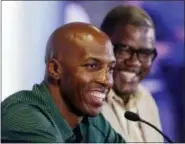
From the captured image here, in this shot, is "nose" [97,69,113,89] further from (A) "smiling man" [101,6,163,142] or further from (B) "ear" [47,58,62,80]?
(A) "smiling man" [101,6,163,142]

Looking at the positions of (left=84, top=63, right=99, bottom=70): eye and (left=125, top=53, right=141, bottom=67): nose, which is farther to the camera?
(left=125, top=53, right=141, bottom=67): nose

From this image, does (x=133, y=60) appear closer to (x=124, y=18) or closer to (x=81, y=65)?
(x=124, y=18)

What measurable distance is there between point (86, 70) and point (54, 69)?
7 cm

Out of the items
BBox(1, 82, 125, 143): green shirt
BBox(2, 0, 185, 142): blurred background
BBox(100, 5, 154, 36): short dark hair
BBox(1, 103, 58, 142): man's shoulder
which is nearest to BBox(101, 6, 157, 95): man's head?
BBox(100, 5, 154, 36): short dark hair

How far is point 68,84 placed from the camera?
0.82 meters

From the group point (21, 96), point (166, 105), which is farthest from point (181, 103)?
point (21, 96)

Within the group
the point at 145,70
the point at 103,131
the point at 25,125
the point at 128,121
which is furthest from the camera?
the point at 145,70

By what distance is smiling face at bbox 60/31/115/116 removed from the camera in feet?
2.65

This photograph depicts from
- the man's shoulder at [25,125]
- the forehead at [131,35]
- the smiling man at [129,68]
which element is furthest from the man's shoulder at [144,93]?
the man's shoulder at [25,125]

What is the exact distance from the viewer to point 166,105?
1.39 m

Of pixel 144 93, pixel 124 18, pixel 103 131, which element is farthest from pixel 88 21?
pixel 103 131

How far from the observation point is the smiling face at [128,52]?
1.21 metres

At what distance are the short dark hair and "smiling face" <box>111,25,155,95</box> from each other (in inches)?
0.6

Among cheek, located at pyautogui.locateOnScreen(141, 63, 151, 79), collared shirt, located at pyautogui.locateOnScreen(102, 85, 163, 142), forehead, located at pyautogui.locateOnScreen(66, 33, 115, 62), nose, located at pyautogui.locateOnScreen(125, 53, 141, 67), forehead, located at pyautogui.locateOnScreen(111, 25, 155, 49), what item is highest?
forehead, located at pyautogui.locateOnScreen(66, 33, 115, 62)
